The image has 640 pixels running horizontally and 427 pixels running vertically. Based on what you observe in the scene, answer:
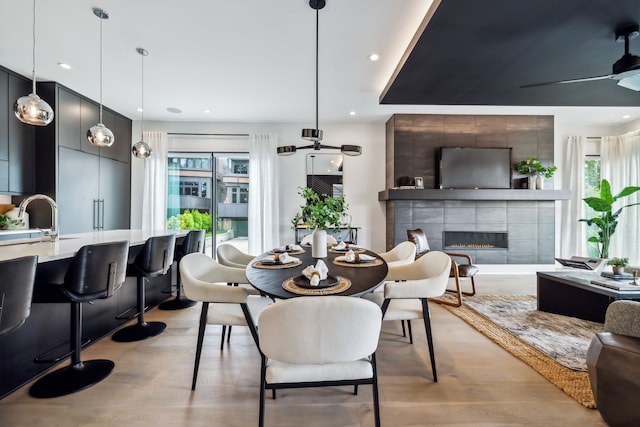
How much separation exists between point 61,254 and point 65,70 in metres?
3.02

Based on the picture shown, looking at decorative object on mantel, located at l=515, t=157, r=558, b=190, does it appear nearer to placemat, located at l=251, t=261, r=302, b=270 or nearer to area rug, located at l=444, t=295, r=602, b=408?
area rug, located at l=444, t=295, r=602, b=408

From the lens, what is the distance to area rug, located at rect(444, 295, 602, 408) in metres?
1.80

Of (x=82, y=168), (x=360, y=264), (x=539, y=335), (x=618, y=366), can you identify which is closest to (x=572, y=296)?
(x=539, y=335)

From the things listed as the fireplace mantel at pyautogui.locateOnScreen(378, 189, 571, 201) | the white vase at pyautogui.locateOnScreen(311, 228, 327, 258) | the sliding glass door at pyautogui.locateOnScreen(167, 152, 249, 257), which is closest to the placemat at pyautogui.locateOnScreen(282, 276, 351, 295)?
the white vase at pyautogui.locateOnScreen(311, 228, 327, 258)

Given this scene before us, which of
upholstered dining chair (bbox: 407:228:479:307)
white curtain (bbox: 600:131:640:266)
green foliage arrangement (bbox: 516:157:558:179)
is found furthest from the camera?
white curtain (bbox: 600:131:640:266)

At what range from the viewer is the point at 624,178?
16.4 feet

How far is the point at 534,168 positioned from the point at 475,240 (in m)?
1.58

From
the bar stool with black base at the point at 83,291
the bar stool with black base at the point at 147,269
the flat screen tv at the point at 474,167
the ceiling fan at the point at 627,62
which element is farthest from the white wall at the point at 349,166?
the bar stool with black base at the point at 83,291

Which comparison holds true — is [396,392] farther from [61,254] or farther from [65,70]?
[65,70]

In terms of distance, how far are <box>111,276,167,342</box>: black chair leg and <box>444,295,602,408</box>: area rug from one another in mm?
→ 2957

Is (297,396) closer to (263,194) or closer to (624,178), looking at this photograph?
(263,194)

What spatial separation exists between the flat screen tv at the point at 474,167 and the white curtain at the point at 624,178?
2070 mm

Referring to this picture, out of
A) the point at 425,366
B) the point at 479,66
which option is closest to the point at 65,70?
the point at 479,66

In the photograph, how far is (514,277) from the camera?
457 centimetres
